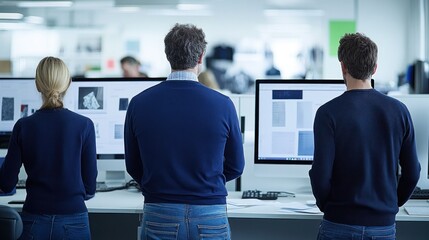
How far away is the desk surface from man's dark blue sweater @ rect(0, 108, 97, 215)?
9.4 inches

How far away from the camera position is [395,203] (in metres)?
2.12

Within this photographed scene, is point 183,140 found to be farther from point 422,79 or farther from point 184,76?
point 422,79

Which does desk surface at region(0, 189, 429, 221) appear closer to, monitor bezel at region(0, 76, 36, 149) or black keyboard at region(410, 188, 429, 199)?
black keyboard at region(410, 188, 429, 199)

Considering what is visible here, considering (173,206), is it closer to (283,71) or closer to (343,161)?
(343,161)

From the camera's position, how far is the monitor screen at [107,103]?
9.95 ft

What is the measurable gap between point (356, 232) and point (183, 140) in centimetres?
64

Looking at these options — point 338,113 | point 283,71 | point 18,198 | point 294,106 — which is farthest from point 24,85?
point 283,71

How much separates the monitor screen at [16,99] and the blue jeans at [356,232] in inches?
65.6

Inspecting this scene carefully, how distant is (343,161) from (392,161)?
161mm

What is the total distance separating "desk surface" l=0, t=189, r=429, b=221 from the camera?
245 cm

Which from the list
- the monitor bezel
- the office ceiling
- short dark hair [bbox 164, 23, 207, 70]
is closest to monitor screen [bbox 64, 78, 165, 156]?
the monitor bezel

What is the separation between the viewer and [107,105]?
304 cm

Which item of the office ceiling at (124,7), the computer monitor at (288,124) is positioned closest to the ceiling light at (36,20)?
the office ceiling at (124,7)

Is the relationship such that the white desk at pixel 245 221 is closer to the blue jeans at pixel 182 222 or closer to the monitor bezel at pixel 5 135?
the monitor bezel at pixel 5 135
